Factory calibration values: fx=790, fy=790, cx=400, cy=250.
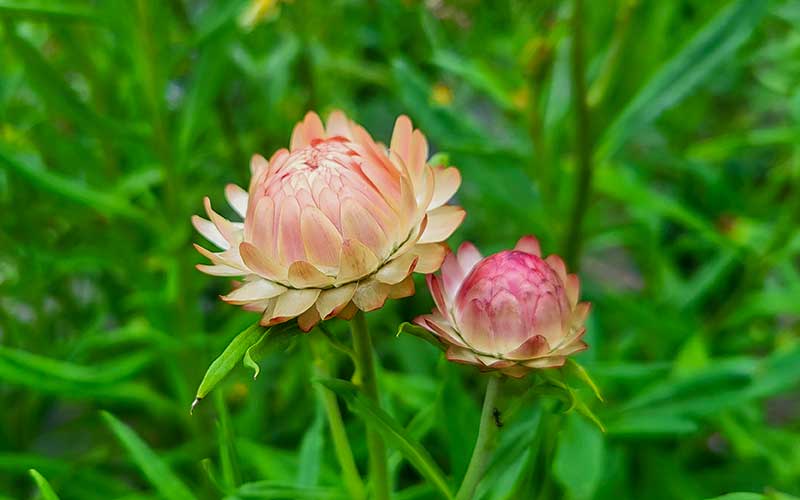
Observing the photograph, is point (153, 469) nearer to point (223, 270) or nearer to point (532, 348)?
point (223, 270)

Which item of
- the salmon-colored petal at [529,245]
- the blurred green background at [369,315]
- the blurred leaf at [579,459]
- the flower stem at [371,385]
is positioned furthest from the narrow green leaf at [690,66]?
the flower stem at [371,385]

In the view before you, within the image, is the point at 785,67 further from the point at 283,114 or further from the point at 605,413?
the point at 283,114

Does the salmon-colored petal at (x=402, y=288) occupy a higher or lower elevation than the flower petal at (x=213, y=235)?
lower

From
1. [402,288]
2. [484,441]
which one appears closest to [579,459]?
[484,441]

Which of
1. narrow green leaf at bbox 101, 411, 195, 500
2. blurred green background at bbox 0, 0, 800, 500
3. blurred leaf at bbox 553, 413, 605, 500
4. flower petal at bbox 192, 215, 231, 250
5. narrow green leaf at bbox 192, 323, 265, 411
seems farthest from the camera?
blurred green background at bbox 0, 0, 800, 500

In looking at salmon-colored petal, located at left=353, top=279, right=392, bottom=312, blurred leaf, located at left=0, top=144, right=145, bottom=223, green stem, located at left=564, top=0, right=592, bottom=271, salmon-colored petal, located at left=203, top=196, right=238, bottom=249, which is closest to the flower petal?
salmon-colored petal, located at left=203, top=196, right=238, bottom=249

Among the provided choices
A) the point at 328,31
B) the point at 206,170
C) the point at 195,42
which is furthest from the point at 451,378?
the point at 328,31

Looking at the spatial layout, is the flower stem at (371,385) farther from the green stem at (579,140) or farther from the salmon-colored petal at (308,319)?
the green stem at (579,140)

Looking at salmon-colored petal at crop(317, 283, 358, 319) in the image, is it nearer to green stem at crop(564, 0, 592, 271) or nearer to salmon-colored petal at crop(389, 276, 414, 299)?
salmon-colored petal at crop(389, 276, 414, 299)
